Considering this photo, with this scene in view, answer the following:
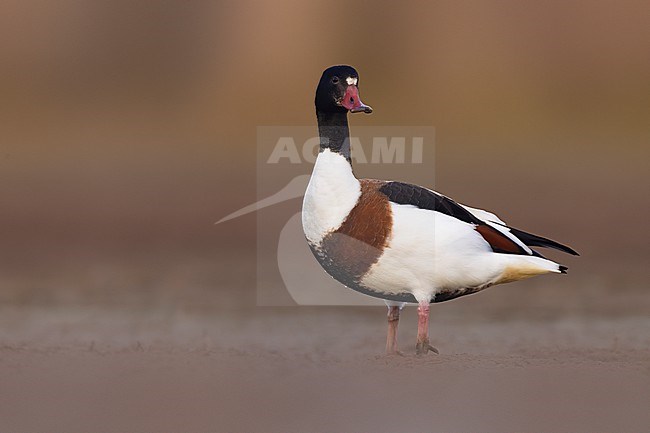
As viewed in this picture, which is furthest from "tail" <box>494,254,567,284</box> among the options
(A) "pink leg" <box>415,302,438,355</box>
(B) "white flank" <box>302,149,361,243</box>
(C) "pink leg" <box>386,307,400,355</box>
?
(B) "white flank" <box>302,149,361,243</box>

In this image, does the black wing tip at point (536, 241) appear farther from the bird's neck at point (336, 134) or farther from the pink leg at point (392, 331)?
the bird's neck at point (336, 134)

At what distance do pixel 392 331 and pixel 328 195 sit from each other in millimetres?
578

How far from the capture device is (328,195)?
3744 millimetres

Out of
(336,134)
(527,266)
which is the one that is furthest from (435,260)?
(336,134)

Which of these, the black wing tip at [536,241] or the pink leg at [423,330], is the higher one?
the black wing tip at [536,241]

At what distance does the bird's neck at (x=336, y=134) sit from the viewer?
383 centimetres

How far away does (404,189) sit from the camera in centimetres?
380

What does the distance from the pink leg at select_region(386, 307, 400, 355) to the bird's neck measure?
584 mm

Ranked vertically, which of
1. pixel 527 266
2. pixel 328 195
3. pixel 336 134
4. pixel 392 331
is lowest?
pixel 392 331

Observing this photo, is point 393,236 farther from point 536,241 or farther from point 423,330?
point 536,241

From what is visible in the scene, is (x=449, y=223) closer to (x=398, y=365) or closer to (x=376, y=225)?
(x=376, y=225)

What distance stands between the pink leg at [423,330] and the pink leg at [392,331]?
137 mm

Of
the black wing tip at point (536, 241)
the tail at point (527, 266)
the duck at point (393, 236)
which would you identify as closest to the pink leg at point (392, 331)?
the duck at point (393, 236)

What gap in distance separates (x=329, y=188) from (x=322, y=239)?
18 cm
